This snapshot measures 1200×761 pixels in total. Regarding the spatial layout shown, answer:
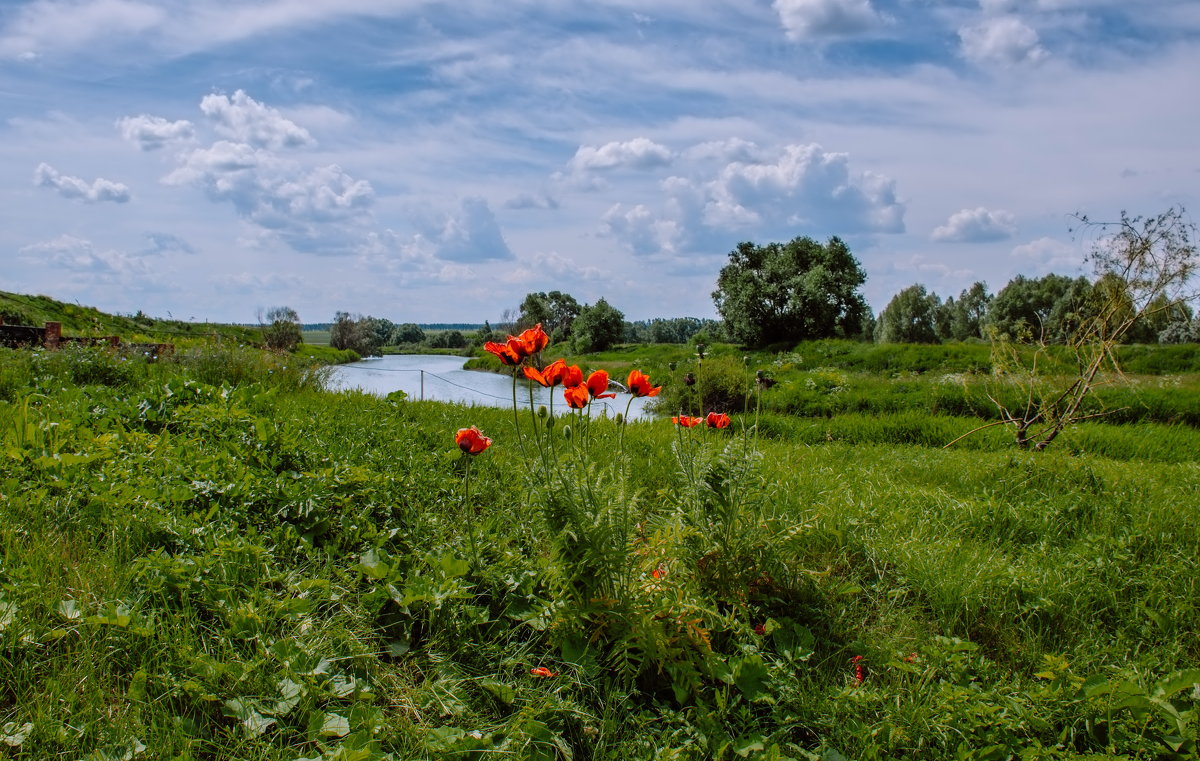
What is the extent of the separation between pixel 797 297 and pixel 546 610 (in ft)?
71.7

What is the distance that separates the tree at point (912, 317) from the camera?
50303mm

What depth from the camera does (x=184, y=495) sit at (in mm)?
2688

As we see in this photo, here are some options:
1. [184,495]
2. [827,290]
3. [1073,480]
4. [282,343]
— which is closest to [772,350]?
[827,290]

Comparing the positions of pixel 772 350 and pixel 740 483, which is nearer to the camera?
pixel 740 483

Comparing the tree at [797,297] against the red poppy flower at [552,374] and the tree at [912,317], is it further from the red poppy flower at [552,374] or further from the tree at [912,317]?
the tree at [912,317]

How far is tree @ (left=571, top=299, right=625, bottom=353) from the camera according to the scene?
2573cm

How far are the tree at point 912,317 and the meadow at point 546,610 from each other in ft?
165

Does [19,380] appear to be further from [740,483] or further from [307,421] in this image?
[740,483]

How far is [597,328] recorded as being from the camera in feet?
86.7

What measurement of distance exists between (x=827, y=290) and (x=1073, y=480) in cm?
1925

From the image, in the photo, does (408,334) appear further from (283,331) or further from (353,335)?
(283,331)

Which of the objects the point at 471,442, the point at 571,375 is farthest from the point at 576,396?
the point at 471,442

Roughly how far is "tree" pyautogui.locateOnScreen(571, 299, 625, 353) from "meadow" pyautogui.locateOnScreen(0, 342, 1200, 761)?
21758 mm

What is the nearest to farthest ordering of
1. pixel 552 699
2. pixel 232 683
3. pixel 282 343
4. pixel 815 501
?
pixel 232 683, pixel 552 699, pixel 815 501, pixel 282 343
